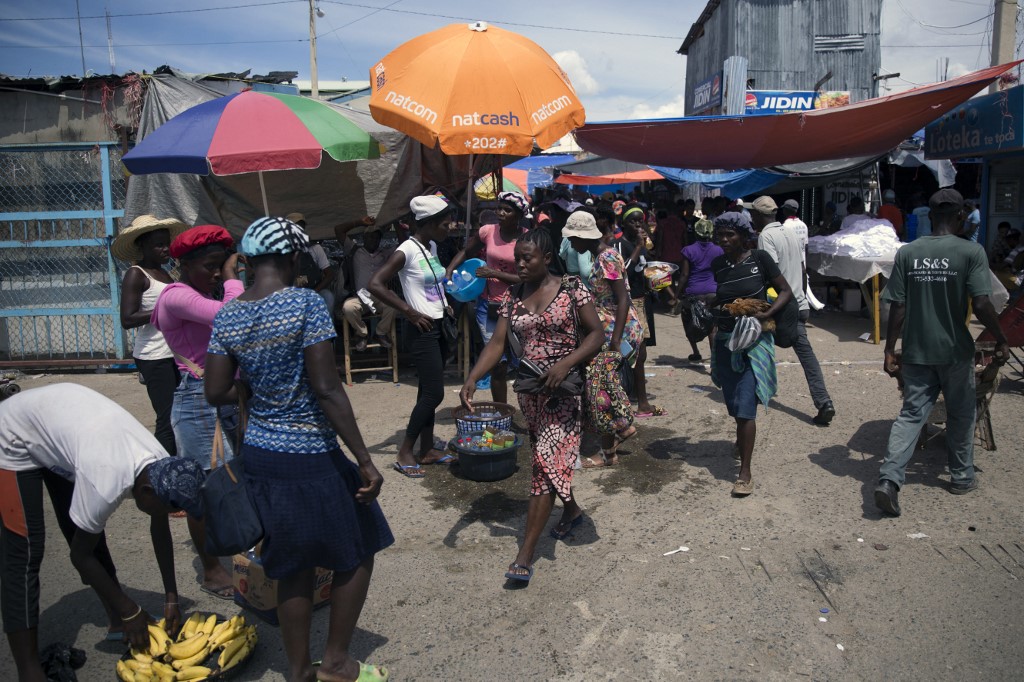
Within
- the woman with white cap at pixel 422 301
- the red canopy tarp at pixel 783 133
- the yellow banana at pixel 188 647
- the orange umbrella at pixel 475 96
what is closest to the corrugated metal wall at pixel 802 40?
the red canopy tarp at pixel 783 133

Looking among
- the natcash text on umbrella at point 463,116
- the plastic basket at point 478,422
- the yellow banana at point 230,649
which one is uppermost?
the natcash text on umbrella at point 463,116

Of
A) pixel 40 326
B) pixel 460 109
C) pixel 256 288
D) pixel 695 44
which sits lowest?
pixel 40 326

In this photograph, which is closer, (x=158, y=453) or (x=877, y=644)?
(x=158, y=453)

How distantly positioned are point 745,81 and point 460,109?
52.6 feet

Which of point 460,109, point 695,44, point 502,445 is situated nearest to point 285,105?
point 460,109

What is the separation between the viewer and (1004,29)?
1106 centimetres

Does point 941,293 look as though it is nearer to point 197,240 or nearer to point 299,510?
point 299,510

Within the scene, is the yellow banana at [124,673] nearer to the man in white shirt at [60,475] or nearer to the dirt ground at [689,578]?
the dirt ground at [689,578]

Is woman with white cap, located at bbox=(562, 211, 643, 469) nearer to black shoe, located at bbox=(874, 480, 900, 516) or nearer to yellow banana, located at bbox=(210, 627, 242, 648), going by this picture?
black shoe, located at bbox=(874, 480, 900, 516)

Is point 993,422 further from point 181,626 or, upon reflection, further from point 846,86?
point 846,86

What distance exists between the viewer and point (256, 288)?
274 cm

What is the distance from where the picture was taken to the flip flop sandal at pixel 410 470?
5.61m

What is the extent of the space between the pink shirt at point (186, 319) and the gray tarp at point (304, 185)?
486 centimetres

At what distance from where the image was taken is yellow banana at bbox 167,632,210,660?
3158 millimetres
